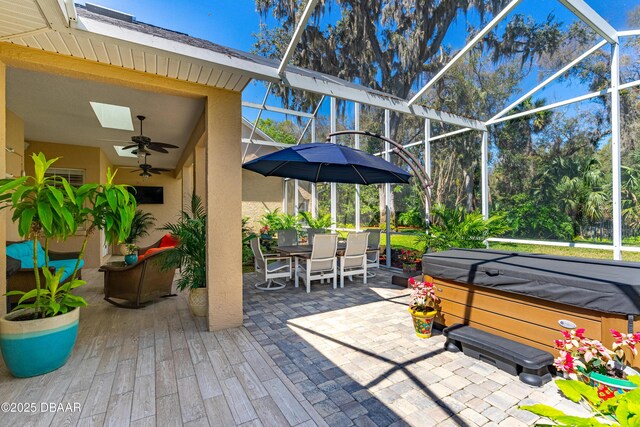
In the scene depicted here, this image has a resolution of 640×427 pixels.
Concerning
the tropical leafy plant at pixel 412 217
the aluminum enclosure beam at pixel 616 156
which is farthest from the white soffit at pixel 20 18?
the tropical leafy plant at pixel 412 217

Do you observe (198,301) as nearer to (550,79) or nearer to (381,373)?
(381,373)

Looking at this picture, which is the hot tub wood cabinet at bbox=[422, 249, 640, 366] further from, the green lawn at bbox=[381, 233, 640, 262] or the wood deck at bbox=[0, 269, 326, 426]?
the wood deck at bbox=[0, 269, 326, 426]

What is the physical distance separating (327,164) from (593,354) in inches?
172

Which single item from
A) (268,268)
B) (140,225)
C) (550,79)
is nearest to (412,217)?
(550,79)

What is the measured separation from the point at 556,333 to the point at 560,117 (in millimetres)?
4473

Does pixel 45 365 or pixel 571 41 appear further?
pixel 571 41

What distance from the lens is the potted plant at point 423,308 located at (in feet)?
11.2

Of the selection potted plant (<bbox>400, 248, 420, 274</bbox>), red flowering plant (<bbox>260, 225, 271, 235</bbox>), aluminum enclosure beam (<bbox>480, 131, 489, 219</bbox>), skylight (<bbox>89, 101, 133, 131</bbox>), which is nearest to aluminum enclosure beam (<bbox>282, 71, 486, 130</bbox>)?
aluminum enclosure beam (<bbox>480, 131, 489, 219</bbox>)

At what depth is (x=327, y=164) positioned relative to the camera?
5.51 metres

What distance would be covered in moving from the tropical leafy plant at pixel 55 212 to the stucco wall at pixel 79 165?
532cm

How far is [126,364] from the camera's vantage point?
2840 mm

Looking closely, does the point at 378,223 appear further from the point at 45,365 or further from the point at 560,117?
the point at 45,365

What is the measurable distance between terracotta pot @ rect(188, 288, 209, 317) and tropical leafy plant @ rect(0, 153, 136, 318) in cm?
136

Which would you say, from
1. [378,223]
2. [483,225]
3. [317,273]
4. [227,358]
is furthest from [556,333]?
[378,223]
